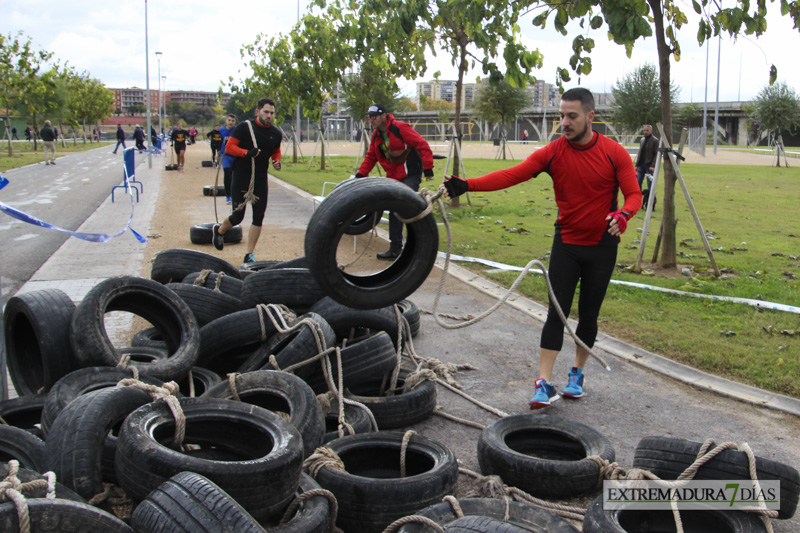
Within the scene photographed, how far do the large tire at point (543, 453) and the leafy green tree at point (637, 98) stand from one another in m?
49.4

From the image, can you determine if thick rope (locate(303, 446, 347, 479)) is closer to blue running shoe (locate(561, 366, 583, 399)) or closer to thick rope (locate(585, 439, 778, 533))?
thick rope (locate(585, 439, 778, 533))

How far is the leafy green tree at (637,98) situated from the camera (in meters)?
50.4

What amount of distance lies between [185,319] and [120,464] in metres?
2.19

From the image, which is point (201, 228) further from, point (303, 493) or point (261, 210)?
point (303, 493)

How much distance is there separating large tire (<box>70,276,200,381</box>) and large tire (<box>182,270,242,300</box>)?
4.01 ft

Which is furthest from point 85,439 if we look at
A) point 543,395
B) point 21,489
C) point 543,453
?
point 543,395

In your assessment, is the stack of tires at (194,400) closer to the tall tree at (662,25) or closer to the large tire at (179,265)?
the large tire at (179,265)

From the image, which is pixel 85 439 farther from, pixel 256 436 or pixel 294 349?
pixel 294 349

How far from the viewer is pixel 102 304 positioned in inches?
190

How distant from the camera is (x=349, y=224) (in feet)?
14.0

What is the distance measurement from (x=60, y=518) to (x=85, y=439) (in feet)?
2.44

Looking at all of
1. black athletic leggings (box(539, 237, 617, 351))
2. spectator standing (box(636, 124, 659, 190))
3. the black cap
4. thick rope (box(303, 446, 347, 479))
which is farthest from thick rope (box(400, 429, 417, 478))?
spectator standing (box(636, 124, 659, 190))

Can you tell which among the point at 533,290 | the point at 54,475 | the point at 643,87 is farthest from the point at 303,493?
the point at 643,87

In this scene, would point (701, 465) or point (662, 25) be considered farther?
point (662, 25)
